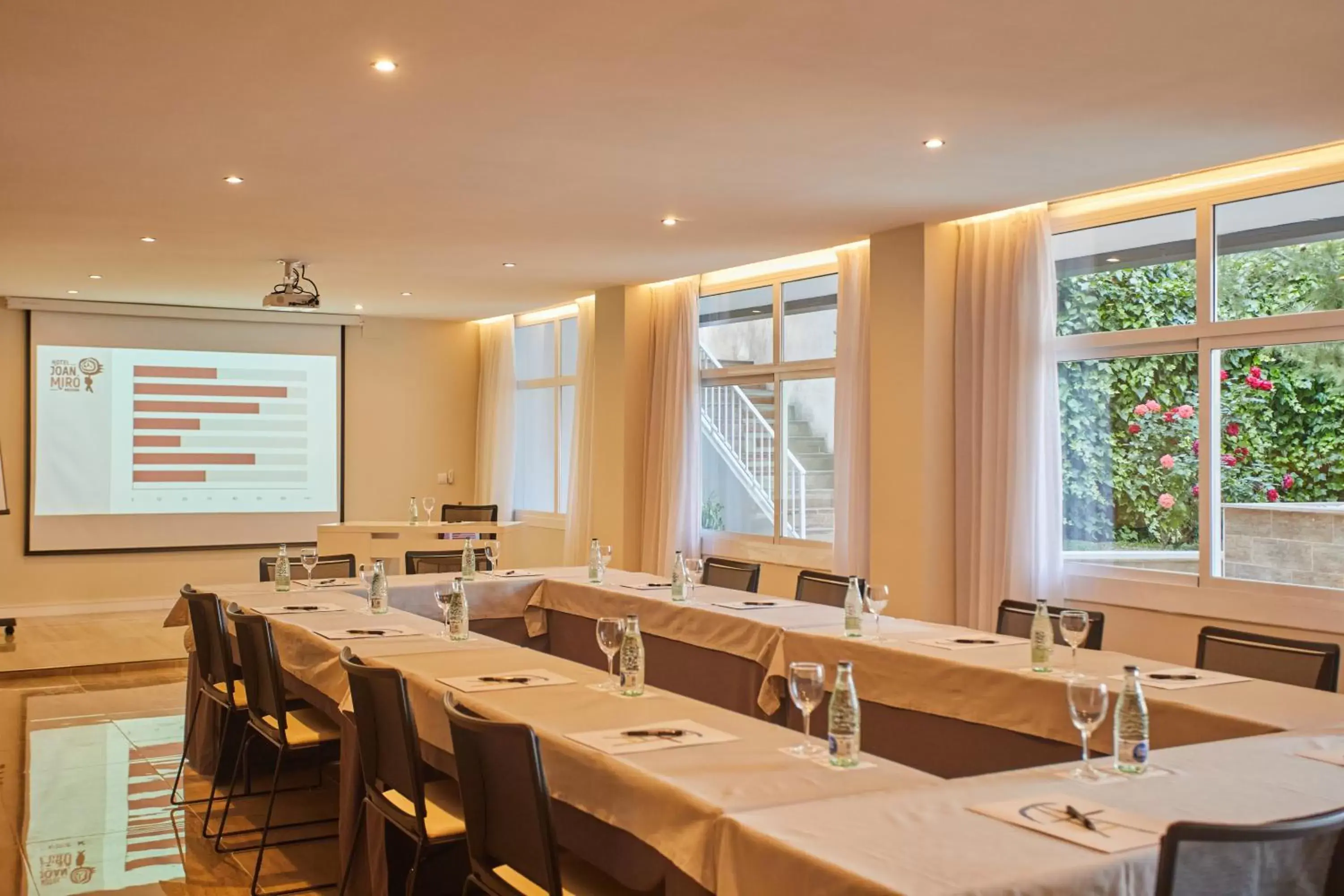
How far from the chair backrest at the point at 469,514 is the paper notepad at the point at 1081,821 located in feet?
28.3

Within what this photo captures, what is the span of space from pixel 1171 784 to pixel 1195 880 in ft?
1.93

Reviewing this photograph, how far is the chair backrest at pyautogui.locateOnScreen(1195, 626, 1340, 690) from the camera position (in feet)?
11.7

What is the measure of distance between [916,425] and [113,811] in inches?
183

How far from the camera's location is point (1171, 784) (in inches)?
92.9

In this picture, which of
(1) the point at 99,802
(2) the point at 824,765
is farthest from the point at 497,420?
(2) the point at 824,765

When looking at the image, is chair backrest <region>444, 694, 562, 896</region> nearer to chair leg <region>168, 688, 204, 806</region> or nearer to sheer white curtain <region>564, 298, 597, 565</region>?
chair leg <region>168, 688, 204, 806</region>

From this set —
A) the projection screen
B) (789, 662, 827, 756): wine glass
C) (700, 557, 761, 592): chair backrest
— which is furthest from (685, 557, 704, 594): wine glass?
the projection screen

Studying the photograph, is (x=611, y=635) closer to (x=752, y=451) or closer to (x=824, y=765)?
(x=824, y=765)

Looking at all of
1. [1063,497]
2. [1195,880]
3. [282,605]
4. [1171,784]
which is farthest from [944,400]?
[1195,880]

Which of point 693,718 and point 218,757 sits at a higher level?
point 693,718

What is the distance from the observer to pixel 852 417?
7.88 m

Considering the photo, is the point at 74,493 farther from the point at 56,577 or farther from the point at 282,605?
the point at 282,605

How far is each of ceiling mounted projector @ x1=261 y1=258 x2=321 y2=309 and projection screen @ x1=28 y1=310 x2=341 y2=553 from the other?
3106 mm

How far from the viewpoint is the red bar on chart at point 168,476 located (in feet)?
38.0
